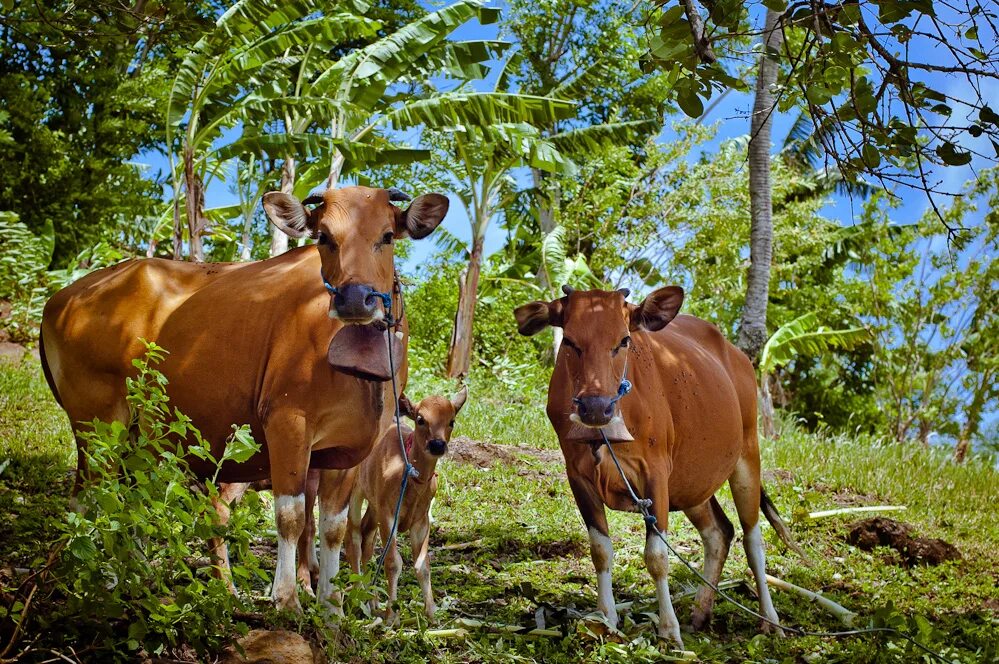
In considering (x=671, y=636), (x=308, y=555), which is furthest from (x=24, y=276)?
(x=671, y=636)

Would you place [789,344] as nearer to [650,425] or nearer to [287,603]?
[650,425]

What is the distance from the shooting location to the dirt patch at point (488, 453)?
448 inches

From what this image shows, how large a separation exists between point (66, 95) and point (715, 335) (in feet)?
52.2

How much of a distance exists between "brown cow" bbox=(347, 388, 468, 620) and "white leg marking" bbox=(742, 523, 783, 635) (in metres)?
2.29

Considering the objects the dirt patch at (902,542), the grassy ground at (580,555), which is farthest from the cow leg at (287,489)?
the dirt patch at (902,542)

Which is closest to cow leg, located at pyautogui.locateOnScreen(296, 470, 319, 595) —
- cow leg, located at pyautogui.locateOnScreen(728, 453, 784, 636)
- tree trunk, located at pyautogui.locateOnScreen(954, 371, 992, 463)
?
cow leg, located at pyautogui.locateOnScreen(728, 453, 784, 636)

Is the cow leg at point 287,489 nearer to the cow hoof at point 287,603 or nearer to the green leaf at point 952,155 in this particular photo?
the cow hoof at point 287,603

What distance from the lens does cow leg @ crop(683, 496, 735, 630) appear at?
6578 mm

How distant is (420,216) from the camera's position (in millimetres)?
5270

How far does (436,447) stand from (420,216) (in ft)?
5.17

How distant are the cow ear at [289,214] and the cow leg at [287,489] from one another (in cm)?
100

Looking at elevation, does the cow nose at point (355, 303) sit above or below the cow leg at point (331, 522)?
above

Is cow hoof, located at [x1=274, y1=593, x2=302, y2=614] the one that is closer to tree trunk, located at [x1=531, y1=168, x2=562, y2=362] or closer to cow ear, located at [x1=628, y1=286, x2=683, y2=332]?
cow ear, located at [x1=628, y1=286, x2=683, y2=332]

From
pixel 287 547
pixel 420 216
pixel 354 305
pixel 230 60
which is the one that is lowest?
pixel 287 547
